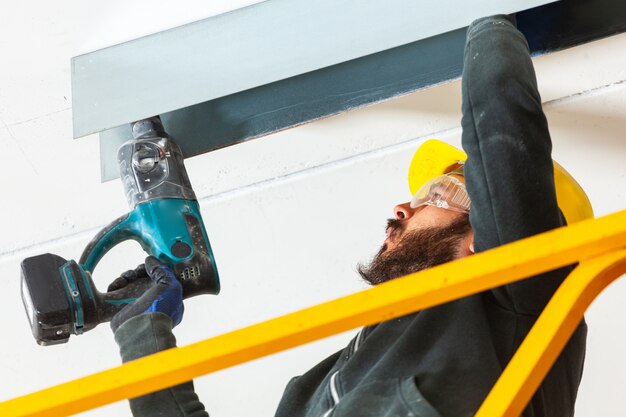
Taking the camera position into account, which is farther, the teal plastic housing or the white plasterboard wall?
the white plasterboard wall

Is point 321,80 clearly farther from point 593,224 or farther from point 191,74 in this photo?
point 593,224

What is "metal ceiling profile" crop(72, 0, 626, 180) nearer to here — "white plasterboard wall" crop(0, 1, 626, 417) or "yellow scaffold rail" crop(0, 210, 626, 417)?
"white plasterboard wall" crop(0, 1, 626, 417)

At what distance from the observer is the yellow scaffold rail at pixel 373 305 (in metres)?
1.33

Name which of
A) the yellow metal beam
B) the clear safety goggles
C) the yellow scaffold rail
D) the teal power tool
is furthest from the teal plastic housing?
the yellow metal beam

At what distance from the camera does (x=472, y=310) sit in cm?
187

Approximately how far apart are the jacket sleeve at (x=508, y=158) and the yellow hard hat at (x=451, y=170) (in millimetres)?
371

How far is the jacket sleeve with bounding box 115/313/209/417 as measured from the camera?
194cm

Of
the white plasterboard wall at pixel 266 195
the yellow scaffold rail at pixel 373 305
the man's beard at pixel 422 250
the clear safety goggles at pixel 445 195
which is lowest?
the yellow scaffold rail at pixel 373 305

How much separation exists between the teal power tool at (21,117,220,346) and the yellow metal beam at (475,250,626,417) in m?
0.92

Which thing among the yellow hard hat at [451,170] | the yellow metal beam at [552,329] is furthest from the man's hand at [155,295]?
the yellow metal beam at [552,329]

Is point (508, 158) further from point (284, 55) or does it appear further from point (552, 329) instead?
point (284, 55)

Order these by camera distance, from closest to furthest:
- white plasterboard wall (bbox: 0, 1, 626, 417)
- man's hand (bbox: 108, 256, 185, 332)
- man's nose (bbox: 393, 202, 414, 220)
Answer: man's hand (bbox: 108, 256, 185, 332) < man's nose (bbox: 393, 202, 414, 220) < white plasterboard wall (bbox: 0, 1, 626, 417)

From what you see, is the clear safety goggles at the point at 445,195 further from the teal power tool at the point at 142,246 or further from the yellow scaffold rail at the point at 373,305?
the yellow scaffold rail at the point at 373,305

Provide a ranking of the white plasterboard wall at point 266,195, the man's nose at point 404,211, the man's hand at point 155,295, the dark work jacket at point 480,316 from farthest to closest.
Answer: the white plasterboard wall at point 266,195 → the man's nose at point 404,211 → the man's hand at point 155,295 → the dark work jacket at point 480,316
